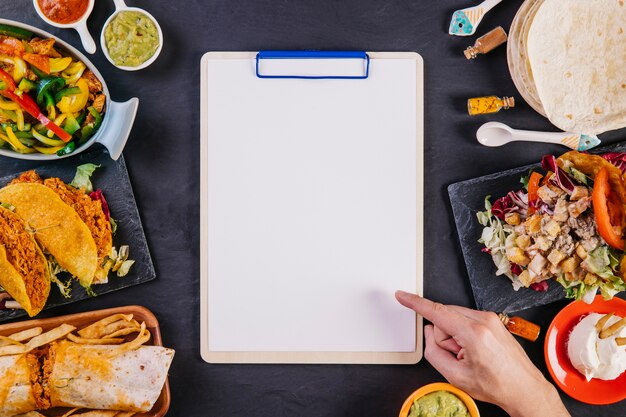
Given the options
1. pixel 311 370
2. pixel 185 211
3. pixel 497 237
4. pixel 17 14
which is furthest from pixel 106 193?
pixel 497 237

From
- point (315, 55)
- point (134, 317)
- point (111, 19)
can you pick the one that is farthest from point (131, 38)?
point (134, 317)

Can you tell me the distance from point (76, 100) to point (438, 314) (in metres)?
1.18

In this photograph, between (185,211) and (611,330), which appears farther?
(185,211)

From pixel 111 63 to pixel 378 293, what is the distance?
3.49 ft

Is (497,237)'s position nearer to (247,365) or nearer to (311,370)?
(311,370)

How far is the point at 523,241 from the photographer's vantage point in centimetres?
164

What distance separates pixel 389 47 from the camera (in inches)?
69.9

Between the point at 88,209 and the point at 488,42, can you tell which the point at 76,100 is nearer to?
the point at 88,209

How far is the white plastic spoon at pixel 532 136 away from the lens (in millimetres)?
1721

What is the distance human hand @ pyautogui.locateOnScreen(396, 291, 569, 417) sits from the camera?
161 centimetres

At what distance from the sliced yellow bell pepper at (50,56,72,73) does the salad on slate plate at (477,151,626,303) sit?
1.30m

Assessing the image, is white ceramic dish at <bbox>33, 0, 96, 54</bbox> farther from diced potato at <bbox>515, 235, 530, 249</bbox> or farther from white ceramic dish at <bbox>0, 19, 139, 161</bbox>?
diced potato at <bbox>515, 235, 530, 249</bbox>

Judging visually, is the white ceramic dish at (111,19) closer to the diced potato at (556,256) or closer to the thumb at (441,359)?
the thumb at (441,359)

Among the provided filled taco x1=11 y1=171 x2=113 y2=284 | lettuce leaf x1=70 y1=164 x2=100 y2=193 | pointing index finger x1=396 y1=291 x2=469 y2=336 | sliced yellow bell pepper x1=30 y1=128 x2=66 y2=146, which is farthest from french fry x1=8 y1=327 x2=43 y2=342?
pointing index finger x1=396 y1=291 x2=469 y2=336
